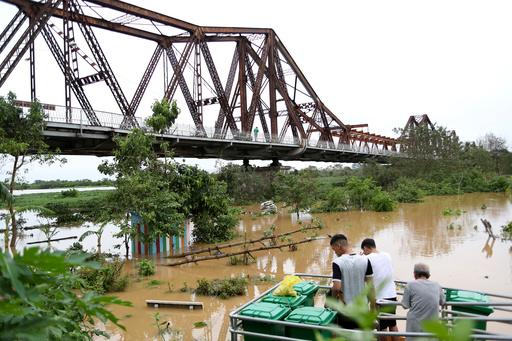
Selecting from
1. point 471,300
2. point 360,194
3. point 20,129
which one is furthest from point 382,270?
point 360,194

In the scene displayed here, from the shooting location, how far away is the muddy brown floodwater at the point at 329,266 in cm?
716

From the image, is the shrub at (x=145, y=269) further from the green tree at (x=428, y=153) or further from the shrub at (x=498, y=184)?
the shrub at (x=498, y=184)

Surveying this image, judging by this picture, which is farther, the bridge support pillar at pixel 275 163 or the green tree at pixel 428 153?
the green tree at pixel 428 153

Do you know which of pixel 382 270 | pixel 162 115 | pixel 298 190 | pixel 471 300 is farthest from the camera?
pixel 298 190

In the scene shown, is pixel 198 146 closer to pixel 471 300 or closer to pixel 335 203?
pixel 335 203

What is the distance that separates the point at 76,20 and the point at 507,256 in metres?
22.8

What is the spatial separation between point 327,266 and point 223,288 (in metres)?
3.80

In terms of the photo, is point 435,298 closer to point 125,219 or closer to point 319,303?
point 319,303

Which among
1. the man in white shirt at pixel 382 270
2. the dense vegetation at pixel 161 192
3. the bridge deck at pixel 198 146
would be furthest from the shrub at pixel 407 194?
the man in white shirt at pixel 382 270

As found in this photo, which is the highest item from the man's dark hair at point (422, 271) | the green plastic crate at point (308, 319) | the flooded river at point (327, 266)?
the man's dark hair at point (422, 271)

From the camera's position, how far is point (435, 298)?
4113 millimetres

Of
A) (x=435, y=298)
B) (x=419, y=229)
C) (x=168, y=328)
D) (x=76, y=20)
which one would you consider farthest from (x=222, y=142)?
(x=435, y=298)

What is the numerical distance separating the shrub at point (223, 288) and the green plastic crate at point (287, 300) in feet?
10.5

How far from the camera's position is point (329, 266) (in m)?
11.2
